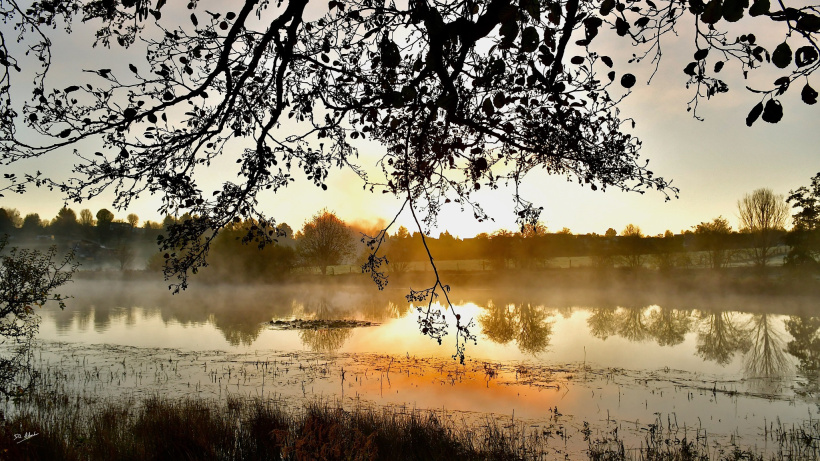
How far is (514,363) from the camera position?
1820 centimetres

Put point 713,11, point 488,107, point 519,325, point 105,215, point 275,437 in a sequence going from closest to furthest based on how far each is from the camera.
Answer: point 713,11, point 488,107, point 275,437, point 519,325, point 105,215

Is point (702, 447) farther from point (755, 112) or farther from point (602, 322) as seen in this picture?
point (602, 322)

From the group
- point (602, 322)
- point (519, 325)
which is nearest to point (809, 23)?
point (519, 325)

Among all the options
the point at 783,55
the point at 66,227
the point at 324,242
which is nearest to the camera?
the point at 783,55

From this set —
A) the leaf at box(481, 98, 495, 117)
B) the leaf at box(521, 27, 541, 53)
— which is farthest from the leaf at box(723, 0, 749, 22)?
the leaf at box(481, 98, 495, 117)

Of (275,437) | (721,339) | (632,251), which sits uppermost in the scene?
(632,251)

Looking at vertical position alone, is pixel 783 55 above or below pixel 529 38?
below

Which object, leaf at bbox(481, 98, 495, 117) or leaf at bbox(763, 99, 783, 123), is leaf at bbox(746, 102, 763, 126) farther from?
leaf at bbox(481, 98, 495, 117)

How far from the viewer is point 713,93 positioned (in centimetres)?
505

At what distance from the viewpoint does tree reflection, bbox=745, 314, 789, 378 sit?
17.2 metres

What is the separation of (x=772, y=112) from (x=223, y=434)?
9453 millimetres

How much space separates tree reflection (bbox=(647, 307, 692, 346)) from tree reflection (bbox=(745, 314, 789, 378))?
307 centimetres

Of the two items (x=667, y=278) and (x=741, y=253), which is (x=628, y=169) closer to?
(x=667, y=278)

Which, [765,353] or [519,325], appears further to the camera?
[519,325]
